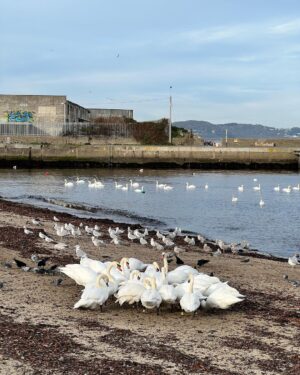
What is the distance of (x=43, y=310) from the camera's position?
9.31m

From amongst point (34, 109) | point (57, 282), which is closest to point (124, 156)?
point (34, 109)

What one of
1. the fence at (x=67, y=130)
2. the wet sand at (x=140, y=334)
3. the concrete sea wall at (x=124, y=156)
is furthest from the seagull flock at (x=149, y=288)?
the fence at (x=67, y=130)

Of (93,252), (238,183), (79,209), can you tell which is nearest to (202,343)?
(93,252)

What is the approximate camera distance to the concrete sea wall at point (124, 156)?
214 ft

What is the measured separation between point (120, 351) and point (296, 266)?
8.32m

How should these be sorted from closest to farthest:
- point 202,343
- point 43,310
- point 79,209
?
1. point 202,343
2. point 43,310
3. point 79,209

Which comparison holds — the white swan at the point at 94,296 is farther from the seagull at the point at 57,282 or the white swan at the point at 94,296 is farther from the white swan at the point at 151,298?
the seagull at the point at 57,282

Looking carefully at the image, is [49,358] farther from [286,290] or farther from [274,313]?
[286,290]

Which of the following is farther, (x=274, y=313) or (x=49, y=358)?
(x=274, y=313)

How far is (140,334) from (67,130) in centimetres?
6509

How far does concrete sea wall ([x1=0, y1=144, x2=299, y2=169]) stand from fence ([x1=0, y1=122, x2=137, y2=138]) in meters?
6.02

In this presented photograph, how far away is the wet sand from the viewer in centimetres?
721

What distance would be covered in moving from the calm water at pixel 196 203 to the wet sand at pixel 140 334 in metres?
9.60

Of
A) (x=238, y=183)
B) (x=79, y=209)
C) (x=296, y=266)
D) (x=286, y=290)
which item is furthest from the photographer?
(x=238, y=183)
